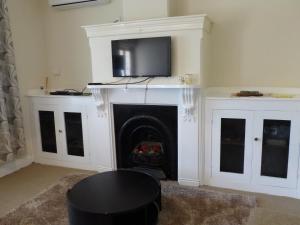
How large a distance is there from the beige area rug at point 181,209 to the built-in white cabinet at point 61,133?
732mm

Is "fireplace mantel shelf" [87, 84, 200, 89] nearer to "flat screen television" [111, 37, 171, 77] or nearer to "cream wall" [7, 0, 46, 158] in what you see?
"flat screen television" [111, 37, 171, 77]

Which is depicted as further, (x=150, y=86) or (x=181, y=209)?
(x=150, y=86)

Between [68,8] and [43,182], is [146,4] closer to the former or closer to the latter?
[68,8]

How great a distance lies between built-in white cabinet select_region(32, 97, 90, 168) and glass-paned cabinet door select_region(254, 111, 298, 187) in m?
2.08

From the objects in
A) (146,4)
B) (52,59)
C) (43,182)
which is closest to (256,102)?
(146,4)

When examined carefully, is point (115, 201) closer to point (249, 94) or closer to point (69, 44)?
point (249, 94)

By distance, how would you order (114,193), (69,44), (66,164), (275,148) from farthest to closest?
(69,44)
(66,164)
(275,148)
(114,193)

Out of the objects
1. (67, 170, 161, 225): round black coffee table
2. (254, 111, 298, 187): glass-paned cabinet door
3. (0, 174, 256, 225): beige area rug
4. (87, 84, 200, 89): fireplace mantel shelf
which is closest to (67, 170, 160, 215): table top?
(67, 170, 161, 225): round black coffee table

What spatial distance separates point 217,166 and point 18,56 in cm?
291

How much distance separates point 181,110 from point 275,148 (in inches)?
40.8

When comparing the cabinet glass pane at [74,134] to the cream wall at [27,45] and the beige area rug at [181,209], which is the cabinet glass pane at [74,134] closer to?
the cream wall at [27,45]

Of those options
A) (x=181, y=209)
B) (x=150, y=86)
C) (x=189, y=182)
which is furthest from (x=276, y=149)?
(x=150, y=86)

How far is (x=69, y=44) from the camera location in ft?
12.1

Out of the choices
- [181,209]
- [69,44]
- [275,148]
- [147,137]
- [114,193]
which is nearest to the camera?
[114,193]
